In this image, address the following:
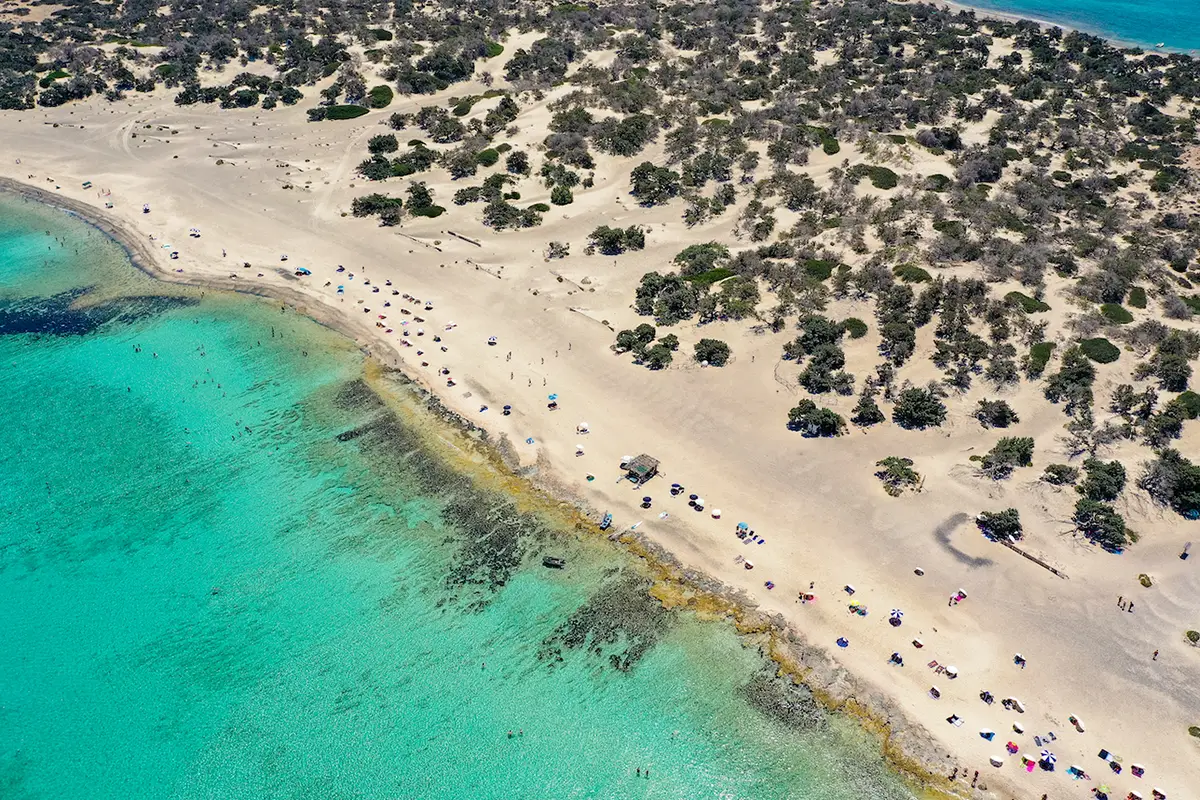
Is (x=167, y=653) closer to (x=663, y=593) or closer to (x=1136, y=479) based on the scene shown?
(x=663, y=593)

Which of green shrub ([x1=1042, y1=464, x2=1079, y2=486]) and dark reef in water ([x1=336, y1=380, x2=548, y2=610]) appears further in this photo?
green shrub ([x1=1042, y1=464, x2=1079, y2=486])

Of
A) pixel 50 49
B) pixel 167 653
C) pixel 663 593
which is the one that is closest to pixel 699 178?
pixel 663 593

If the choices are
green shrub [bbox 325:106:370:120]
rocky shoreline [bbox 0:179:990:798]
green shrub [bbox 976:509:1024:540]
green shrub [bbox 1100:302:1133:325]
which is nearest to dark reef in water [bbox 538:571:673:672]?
rocky shoreline [bbox 0:179:990:798]

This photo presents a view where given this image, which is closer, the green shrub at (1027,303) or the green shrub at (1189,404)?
the green shrub at (1189,404)

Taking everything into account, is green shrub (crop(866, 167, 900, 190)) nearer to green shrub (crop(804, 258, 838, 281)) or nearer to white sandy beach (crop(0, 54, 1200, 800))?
white sandy beach (crop(0, 54, 1200, 800))

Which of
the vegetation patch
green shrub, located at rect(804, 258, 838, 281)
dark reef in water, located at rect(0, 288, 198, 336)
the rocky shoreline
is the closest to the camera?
the rocky shoreline

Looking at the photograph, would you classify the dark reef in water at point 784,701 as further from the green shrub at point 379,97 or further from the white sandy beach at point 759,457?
the green shrub at point 379,97

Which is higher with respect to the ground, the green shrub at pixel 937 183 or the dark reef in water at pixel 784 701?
the green shrub at pixel 937 183

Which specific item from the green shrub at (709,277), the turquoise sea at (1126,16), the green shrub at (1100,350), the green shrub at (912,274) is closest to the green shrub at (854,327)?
the green shrub at (912,274)
